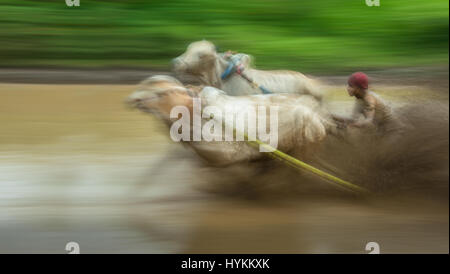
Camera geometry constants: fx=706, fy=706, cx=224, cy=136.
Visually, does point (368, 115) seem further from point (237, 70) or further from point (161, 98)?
point (161, 98)

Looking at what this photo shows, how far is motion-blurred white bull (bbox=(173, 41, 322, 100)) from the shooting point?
4465 millimetres

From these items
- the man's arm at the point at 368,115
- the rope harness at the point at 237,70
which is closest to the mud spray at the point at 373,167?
the man's arm at the point at 368,115

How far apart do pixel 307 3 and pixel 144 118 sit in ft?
10.1

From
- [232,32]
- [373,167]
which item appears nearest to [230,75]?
[373,167]

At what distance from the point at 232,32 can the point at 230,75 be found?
3.66 meters

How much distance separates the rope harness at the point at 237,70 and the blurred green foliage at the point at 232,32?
10.4 feet

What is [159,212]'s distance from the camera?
4.43 m

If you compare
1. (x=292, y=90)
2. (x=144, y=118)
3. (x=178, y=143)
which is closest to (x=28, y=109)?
(x=144, y=118)

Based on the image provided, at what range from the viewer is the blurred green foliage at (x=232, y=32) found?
787 centimetres

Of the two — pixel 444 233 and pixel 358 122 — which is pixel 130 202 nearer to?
pixel 358 122

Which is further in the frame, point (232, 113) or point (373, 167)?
point (373, 167)

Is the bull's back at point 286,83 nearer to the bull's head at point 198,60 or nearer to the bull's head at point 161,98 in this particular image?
the bull's head at point 198,60

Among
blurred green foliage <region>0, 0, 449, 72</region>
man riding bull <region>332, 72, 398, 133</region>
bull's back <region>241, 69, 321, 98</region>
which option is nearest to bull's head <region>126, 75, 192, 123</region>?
bull's back <region>241, 69, 321, 98</region>

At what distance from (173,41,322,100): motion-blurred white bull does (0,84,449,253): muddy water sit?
395mm
